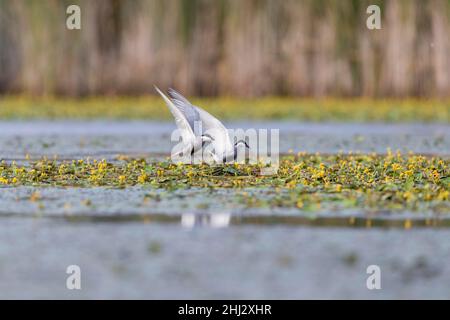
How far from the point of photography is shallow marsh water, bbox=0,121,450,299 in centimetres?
698

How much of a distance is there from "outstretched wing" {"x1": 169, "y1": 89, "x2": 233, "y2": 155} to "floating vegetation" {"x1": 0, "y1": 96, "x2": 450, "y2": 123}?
6984 mm

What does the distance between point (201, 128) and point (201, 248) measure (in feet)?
14.8

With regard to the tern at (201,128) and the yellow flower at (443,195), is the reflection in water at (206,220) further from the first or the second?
the tern at (201,128)

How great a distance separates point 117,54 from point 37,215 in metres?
12.2

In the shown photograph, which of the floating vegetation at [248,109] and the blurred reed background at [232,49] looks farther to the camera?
the blurred reed background at [232,49]

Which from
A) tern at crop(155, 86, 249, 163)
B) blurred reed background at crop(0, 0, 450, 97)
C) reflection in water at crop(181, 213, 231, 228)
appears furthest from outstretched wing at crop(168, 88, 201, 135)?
blurred reed background at crop(0, 0, 450, 97)

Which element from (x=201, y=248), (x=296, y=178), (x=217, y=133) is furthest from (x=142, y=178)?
(x=201, y=248)

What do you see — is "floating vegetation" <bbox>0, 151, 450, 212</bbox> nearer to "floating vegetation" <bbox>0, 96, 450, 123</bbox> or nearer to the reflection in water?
the reflection in water

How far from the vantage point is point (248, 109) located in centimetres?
2064

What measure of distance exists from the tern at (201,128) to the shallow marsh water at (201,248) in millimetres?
1257

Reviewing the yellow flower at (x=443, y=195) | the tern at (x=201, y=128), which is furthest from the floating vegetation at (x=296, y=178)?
the tern at (x=201, y=128)

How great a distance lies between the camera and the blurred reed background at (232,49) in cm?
2077

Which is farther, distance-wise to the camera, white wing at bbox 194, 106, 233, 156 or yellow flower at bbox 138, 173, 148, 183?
white wing at bbox 194, 106, 233, 156

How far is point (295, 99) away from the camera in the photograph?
71.5ft
